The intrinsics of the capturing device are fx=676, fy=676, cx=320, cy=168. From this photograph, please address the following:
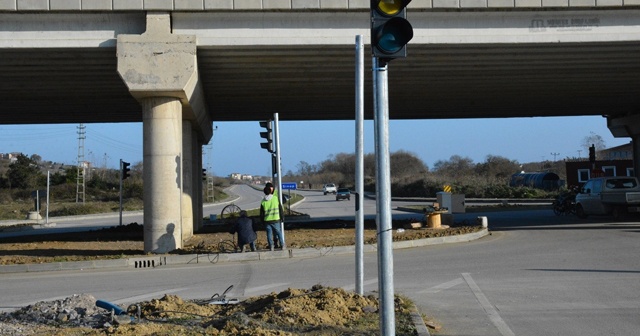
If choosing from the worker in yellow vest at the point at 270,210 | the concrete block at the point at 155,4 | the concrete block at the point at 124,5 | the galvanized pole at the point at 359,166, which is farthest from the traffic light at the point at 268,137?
the galvanized pole at the point at 359,166

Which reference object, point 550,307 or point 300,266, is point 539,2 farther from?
point 550,307

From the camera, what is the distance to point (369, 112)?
2814cm

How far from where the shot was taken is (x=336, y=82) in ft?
77.0

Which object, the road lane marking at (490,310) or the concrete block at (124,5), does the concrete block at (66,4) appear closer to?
the concrete block at (124,5)

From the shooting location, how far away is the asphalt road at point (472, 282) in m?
8.81

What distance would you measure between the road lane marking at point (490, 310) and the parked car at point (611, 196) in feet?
50.7

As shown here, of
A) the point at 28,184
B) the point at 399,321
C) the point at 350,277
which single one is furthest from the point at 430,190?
the point at 399,321

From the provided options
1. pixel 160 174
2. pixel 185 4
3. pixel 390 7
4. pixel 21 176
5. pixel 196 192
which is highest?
pixel 185 4

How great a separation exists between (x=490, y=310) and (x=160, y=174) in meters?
11.1

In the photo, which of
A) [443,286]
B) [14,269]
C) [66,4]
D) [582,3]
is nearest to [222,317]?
[443,286]

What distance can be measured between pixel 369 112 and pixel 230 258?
12.8 metres

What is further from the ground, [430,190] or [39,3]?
[39,3]

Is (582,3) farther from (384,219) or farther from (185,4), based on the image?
(384,219)

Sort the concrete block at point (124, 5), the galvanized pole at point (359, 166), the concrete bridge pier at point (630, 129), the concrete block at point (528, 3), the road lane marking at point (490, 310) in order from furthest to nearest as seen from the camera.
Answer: the concrete bridge pier at point (630, 129), the concrete block at point (528, 3), the concrete block at point (124, 5), the galvanized pole at point (359, 166), the road lane marking at point (490, 310)
